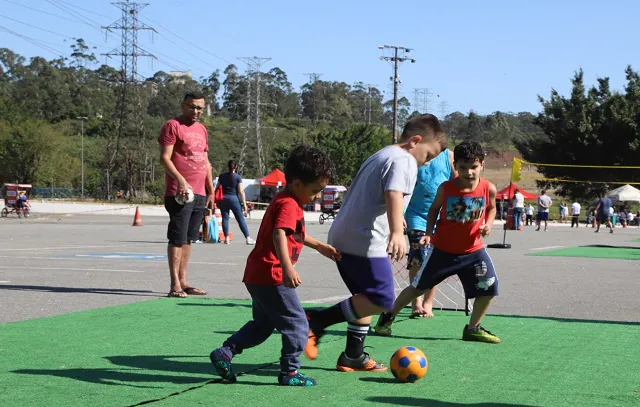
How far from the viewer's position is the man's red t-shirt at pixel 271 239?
203 inches

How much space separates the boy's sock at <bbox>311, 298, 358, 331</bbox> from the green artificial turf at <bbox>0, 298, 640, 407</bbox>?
0.93ft

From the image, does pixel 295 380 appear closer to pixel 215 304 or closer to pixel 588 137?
pixel 215 304

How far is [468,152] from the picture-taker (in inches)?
280

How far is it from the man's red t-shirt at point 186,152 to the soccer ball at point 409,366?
458 centimetres

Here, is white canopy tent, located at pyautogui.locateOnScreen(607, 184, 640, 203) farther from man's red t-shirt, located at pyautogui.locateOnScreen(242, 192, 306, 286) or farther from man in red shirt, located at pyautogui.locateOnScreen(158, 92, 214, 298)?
man's red t-shirt, located at pyautogui.locateOnScreen(242, 192, 306, 286)

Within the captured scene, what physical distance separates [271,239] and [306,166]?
0.45 m

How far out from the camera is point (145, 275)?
1210cm

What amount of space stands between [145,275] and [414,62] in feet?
201

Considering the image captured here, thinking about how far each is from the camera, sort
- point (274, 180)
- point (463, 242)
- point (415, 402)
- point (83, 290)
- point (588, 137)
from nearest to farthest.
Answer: point (415, 402), point (463, 242), point (83, 290), point (274, 180), point (588, 137)

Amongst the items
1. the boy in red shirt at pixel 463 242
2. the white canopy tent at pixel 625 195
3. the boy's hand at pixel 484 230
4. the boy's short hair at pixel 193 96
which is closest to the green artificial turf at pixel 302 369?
the boy in red shirt at pixel 463 242

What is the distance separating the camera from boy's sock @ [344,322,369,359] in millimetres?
5676

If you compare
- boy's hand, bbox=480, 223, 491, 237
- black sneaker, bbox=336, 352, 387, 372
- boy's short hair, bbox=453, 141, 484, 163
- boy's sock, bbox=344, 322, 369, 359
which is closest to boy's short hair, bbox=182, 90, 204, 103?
boy's short hair, bbox=453, 141, 484, 163

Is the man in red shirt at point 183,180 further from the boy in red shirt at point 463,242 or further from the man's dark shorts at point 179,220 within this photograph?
the boy in red shirt at point 463,242

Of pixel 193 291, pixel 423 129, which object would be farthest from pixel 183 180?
pixel 423 129
